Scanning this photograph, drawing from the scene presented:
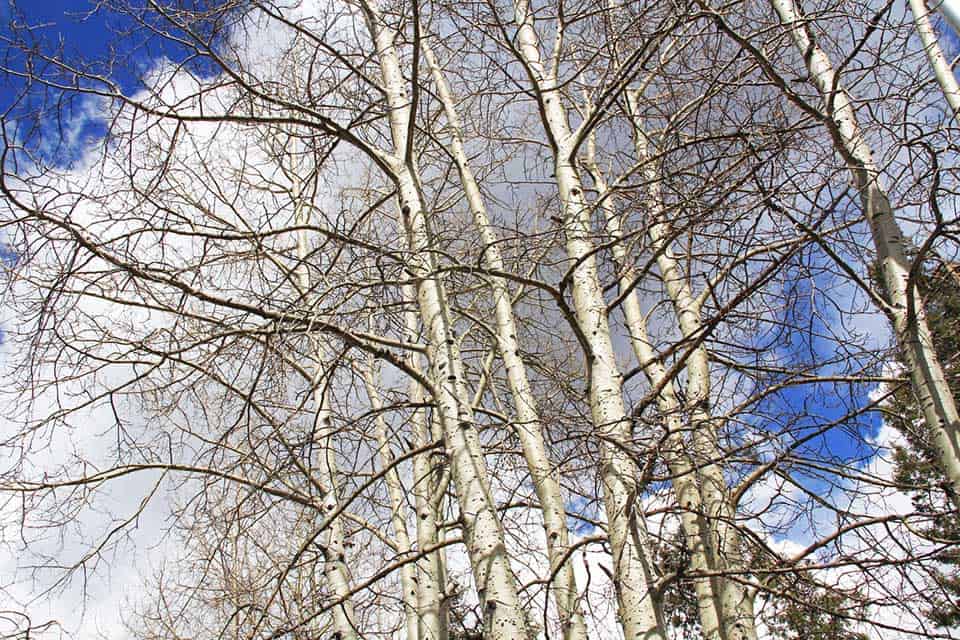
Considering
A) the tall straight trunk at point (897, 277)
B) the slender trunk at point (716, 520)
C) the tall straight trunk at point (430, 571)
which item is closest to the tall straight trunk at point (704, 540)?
the slender trunk at point (716, 520)

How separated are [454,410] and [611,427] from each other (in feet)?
2.54

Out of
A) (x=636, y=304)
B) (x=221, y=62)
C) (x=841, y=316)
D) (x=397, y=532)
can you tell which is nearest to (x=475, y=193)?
(x=636, y=304)

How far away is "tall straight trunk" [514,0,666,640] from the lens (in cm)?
312

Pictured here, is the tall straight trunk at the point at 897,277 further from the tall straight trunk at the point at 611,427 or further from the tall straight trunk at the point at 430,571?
the tall straight trunk at the point at 430,571

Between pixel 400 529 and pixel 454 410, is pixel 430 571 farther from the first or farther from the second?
pixel 454 410

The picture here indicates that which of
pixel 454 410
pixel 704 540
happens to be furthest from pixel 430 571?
pixel 454 410

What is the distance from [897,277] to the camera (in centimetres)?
329

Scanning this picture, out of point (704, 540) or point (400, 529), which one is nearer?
point (704, 540)

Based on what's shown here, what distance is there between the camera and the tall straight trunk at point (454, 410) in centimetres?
325

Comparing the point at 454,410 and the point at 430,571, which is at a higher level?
the point at 430,571

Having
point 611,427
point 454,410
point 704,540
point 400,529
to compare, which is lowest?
point 704,540

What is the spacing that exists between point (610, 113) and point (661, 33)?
1.29 meters

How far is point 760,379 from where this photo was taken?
452 cm

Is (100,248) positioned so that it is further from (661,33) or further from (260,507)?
(661,33)
